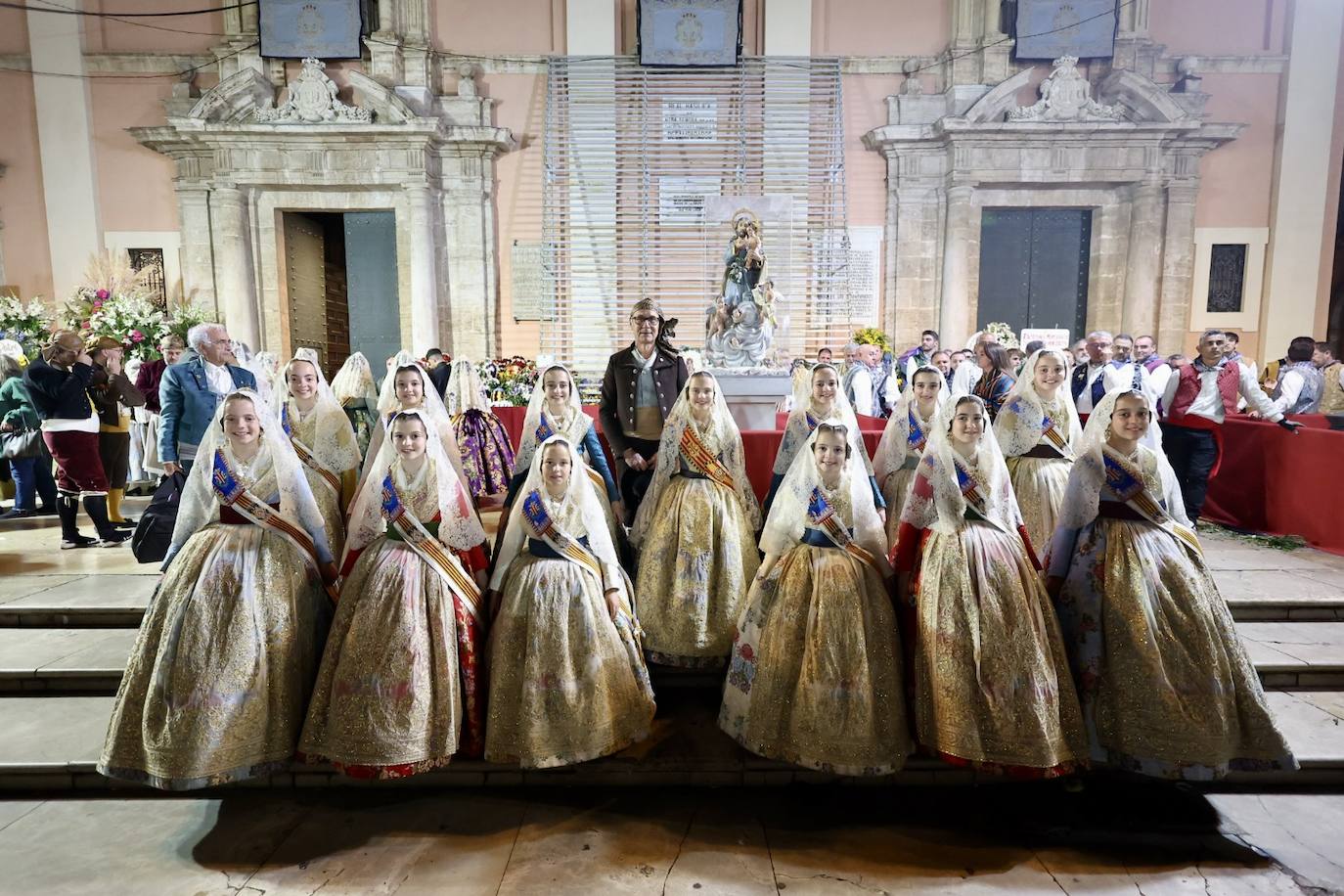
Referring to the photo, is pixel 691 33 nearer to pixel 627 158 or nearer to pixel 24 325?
pixel 627 158

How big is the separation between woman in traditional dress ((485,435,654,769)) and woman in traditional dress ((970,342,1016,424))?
2.88m

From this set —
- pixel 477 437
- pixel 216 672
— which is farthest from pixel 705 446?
pixel 216 672

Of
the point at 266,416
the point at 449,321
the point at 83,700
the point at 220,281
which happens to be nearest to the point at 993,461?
the point at 266,416

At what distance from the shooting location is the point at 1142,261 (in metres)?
10.3

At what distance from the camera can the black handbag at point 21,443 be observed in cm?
607

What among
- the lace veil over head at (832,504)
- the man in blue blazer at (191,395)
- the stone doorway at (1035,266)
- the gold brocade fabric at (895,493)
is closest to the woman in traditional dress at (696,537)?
the lace veil over head at (832,504)

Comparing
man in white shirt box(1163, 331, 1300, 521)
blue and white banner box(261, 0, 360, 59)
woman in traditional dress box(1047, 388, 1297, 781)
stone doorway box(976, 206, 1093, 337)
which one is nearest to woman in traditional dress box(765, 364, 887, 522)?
woman in traditional dress box(1047, 388, 1297, 781)

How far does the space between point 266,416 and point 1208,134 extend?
12508 mm

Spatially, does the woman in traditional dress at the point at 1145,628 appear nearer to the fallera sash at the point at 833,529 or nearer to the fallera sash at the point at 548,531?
the fallera sash at the point at 833,529

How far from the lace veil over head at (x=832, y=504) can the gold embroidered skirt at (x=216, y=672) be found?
2.00 meters

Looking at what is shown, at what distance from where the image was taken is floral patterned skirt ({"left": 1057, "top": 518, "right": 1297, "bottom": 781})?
2.66 meters

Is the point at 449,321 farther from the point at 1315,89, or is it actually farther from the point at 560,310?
the point at 1315,89

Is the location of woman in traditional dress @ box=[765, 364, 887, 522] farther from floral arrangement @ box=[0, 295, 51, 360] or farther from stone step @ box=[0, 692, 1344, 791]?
floral arrangement @ box=[0, 295, 51, 360]

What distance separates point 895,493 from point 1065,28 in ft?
30.4
